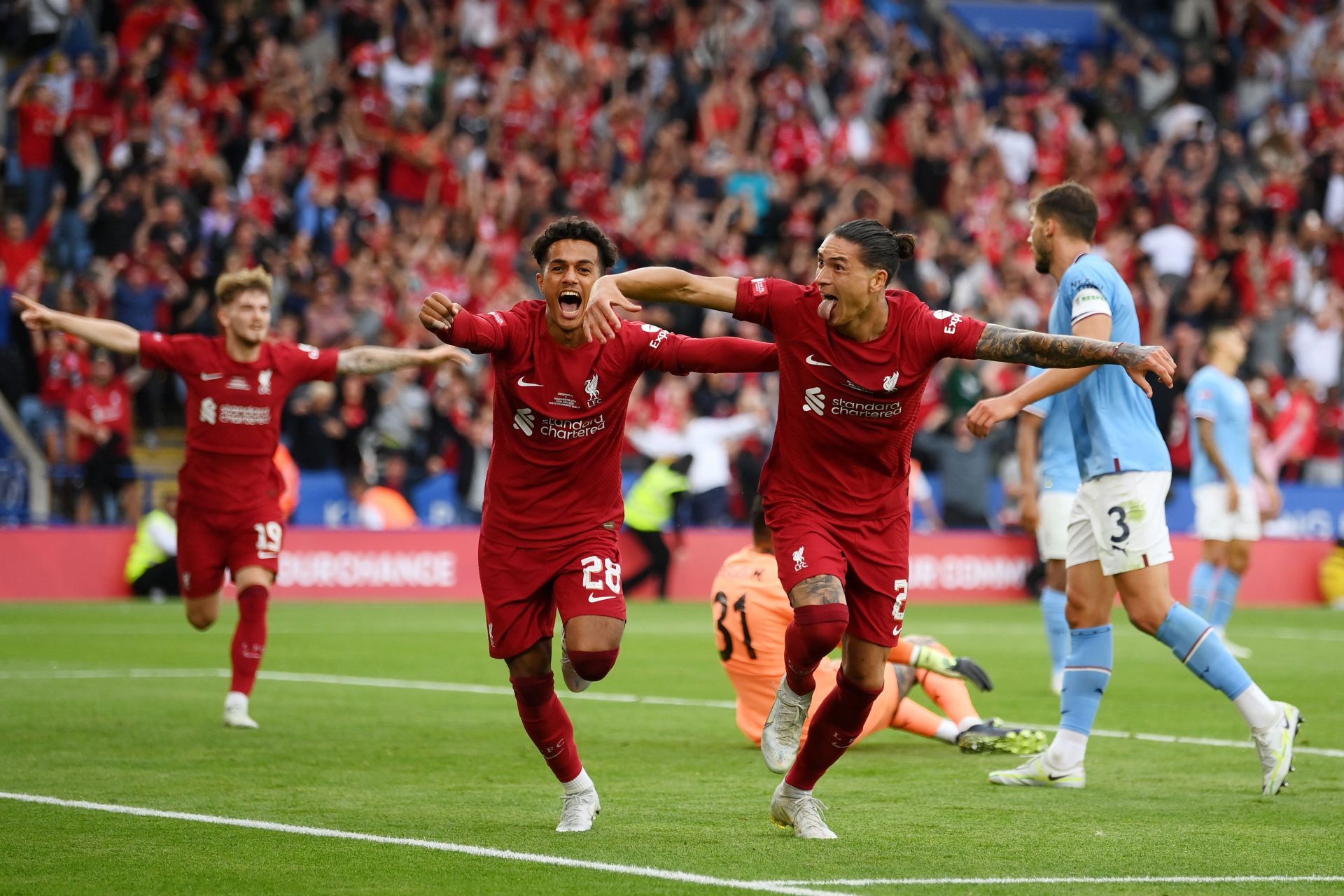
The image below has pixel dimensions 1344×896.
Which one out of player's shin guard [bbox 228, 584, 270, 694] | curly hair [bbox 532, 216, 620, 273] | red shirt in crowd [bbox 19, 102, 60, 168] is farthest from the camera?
red shirt in crowd [bbox 19, 102, 60, 168]

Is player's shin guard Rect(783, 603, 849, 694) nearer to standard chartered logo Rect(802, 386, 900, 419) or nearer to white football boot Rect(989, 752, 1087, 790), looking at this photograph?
standard chartered logo Rect(802, 386, 900, 419)

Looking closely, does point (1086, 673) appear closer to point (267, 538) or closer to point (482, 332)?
point (482, 332)

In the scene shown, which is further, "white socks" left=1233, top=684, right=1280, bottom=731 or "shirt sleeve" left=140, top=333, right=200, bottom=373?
"shirt sleeve" left=140, top=333, right=200, bottom=373

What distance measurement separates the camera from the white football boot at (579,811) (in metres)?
7.17

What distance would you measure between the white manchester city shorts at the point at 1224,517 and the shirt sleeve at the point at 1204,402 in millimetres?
863

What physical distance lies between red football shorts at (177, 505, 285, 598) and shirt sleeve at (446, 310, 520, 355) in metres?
4.49

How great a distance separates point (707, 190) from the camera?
87.0ft

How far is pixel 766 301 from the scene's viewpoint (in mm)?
7102

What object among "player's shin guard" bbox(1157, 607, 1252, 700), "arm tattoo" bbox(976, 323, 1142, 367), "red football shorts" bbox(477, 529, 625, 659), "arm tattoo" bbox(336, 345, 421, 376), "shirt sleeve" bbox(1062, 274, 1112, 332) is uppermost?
"shirt sleeve" bbox(1062, 274, 1112, 332)

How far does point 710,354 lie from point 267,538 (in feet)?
16.1

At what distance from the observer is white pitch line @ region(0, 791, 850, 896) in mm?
5973

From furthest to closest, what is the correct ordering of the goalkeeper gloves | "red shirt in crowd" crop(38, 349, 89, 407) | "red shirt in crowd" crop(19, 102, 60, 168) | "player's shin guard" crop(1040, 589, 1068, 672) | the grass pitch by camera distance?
"red shirt in crowd" crop(19, 102, 60, 168) → "red shirt in crowd" crop(38, 349, 89, 407) → "player's shin guard" crop(1040, 589, 1068, 672) → the goalkeeper gloves → the grass pitch

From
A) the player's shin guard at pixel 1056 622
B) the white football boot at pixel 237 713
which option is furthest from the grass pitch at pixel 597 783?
the player's shin guard at pixel 1056 622

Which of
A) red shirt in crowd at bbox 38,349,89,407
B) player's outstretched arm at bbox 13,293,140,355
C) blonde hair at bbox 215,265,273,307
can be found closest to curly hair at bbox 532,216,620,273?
player's outstretched arm at bbox 13,293,140,355
